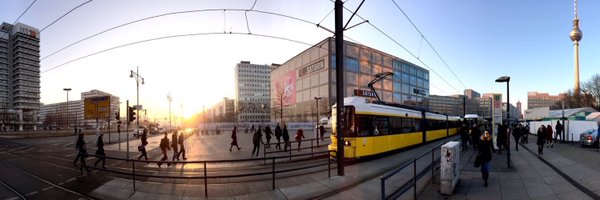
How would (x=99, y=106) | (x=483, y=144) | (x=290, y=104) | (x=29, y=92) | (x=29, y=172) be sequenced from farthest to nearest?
(x=29, y=92)
(x=290, y=104)
(x=99, y=106)
(x=29, y=172)
(x=483, y=144)

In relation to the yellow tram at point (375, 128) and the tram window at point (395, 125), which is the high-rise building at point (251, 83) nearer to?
the yellow tram at point (375, 128)

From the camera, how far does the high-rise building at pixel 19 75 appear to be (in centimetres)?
10556

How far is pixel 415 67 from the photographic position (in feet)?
274

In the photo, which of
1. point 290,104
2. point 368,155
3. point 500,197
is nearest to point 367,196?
point 500,197

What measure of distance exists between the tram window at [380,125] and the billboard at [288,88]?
63.4m

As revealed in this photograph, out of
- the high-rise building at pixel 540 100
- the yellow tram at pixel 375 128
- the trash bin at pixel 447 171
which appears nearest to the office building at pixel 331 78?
the yellow tram at pixel 375 128

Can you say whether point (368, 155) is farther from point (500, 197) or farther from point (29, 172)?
point (29, 172)

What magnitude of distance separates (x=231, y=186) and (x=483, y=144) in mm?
7994

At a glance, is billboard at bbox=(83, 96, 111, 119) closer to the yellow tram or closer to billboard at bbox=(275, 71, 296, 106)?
the yellow tram

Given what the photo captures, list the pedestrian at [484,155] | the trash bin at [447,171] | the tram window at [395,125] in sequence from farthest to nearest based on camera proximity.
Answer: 1. the tram window at [395,125]
2. the pedestrian at [484,155]
3. the trash bin at [447,171]

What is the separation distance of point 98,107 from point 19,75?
401ft

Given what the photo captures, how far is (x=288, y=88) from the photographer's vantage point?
80.8m

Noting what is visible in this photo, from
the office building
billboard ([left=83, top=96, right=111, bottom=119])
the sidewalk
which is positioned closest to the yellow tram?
the sidewalk

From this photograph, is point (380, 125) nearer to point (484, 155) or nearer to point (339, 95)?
point (339, 95)
